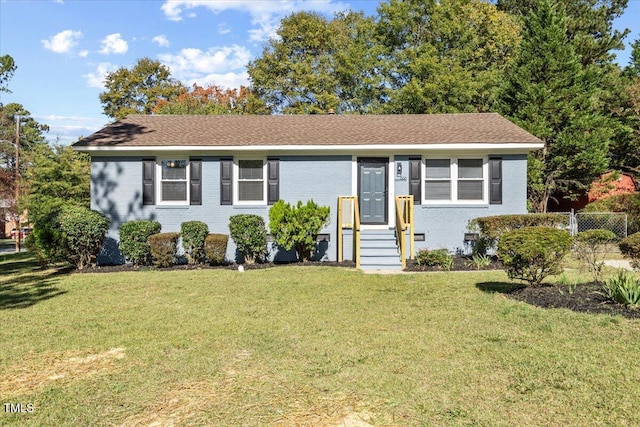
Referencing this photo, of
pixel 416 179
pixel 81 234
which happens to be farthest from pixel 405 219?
pixel 81 234

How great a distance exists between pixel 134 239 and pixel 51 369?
737 centimetres

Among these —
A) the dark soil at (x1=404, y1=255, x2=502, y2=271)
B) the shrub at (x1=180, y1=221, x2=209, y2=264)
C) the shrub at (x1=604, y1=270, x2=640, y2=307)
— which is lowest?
the dark soil at (x1=404, y1=255, x2=502, y2=271)

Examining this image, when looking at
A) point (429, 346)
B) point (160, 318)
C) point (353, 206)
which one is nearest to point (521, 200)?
point (353, 206)

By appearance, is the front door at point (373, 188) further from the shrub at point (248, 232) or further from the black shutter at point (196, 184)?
the black shutter at point (196, 184)

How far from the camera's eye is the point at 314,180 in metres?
12.4

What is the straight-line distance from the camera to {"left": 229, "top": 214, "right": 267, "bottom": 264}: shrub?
11.3m

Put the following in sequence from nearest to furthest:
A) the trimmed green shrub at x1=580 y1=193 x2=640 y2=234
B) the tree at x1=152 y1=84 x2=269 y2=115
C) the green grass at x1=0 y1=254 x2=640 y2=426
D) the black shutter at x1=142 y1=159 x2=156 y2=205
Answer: the green grass at x1=0 y1=254 x2=640 y2=426, the black shutter at x1=142 y1=159 x2=156 y2=205, the trimmed green shrub at x1=580 y1=193 x2=640 y2=234, the tree at x1=152 y1=84 x2=269 y2=115

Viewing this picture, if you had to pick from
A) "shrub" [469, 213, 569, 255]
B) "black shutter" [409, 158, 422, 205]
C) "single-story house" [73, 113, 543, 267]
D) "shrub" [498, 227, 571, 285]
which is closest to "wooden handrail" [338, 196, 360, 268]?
"single-story house" [73, 113, 543, 267]

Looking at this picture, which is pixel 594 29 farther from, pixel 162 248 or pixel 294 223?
pixel 162 248

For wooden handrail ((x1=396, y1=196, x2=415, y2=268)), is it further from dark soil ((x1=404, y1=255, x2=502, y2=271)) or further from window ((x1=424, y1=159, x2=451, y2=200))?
window ((x1=424, y1=159, x2=451, y2=200))

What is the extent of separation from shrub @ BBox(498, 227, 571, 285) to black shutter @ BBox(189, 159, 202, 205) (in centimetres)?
854

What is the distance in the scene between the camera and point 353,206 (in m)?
11.9

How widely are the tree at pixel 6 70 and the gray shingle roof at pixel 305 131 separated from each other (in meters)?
29.6

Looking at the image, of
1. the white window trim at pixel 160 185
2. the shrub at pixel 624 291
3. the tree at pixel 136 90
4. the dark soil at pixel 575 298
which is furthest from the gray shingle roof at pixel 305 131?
the tree at pixel 136 90
